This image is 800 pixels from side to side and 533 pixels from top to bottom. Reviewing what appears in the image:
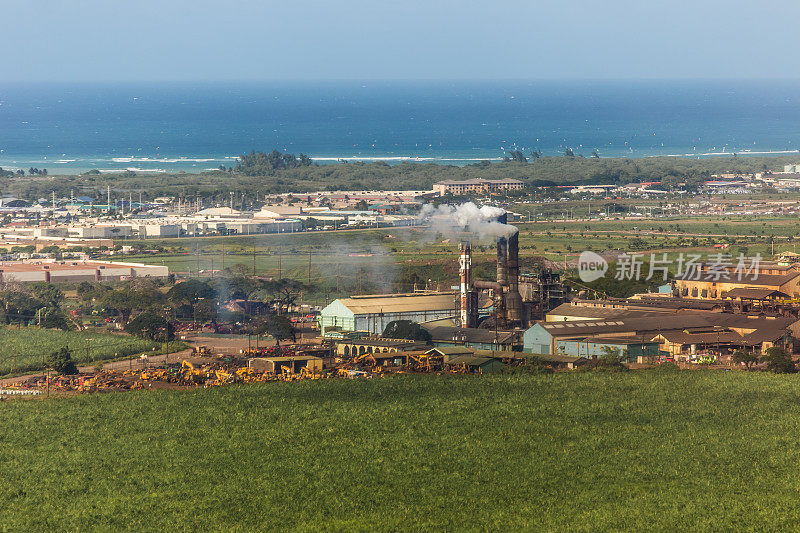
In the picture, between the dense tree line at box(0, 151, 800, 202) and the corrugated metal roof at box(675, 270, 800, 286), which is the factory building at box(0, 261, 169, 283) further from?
the dense tree line at box(0, 151, 800, 202)

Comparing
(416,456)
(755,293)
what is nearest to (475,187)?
(755,293)

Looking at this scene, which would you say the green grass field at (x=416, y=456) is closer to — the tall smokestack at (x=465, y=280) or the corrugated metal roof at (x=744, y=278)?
the tall smokestack at (x=465, y=280)

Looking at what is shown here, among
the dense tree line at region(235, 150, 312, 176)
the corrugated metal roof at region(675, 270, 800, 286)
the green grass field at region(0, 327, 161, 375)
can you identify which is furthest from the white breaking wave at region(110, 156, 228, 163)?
the green grass field at region(0, 327, 161, 375)

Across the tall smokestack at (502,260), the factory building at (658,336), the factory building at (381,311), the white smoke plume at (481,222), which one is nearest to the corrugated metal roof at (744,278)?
the factory building at (658,336)

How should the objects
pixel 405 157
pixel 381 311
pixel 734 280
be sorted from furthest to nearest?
pixel 405 157
pixel 734 280
pixel 381 311

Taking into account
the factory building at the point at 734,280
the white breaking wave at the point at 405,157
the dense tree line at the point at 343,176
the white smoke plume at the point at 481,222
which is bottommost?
the factory building at the point at 734,280

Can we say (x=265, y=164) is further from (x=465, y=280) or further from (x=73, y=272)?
(x=465, y=280)
